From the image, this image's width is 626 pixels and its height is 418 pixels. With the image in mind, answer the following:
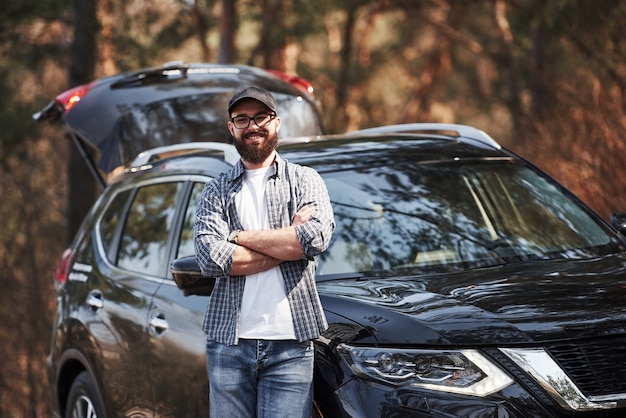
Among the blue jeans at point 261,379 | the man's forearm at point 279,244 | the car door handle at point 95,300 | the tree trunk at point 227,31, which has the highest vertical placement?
the tree trunk at point 227,31

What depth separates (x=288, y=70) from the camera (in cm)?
2953

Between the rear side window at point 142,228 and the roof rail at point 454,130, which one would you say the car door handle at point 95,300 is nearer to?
the rear side window at point 142,228

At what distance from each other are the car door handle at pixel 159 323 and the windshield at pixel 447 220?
915 mm

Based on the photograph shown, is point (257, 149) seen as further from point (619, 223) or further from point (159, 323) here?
point (619, 223)

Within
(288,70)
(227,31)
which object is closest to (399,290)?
(227,31)

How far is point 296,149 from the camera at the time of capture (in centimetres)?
592

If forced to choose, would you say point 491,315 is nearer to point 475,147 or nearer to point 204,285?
point 204,285

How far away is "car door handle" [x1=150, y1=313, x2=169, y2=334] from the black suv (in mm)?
12

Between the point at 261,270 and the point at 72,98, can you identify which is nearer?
the point at 261,270

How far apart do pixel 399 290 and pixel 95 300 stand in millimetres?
2443

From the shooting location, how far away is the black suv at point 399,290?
406cm

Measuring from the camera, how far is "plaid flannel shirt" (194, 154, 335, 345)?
4.43 m

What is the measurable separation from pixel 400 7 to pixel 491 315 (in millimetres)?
22736

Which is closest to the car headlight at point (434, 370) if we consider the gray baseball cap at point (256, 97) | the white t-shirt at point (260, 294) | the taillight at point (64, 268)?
the white t-shirt at point (260, 294)
